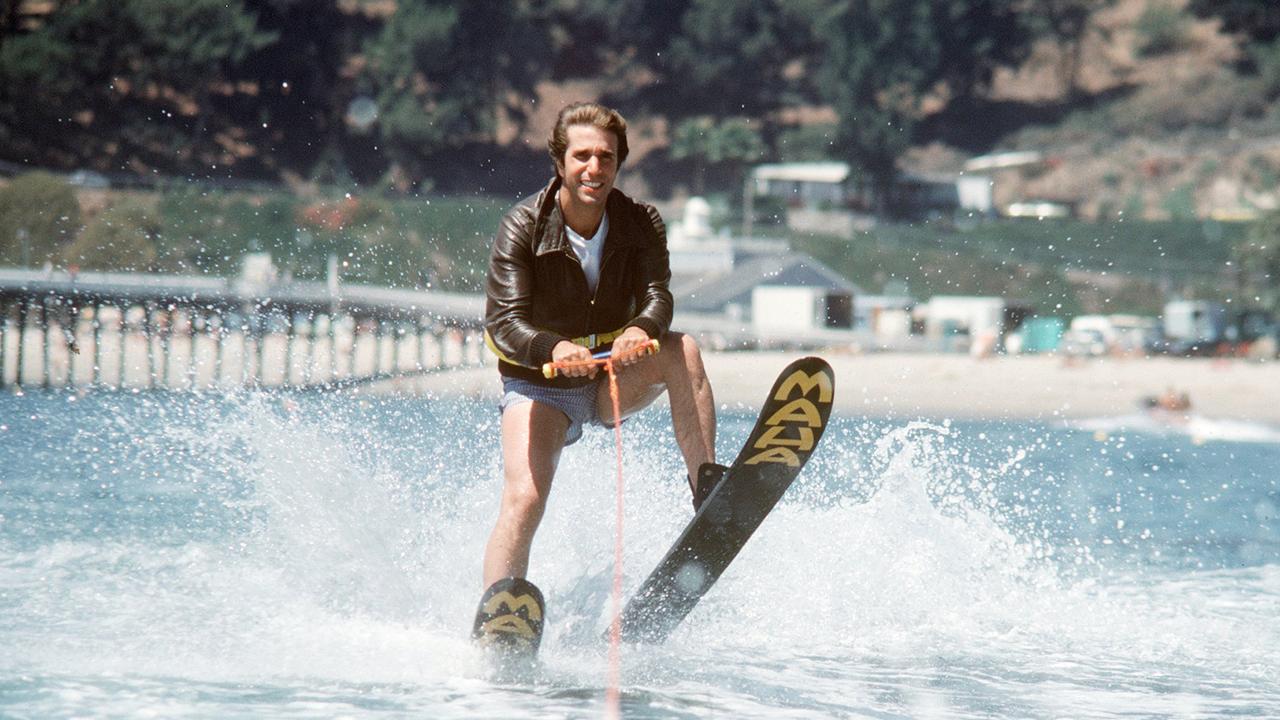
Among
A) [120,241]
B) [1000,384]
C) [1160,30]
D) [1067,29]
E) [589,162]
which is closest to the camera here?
[589,162]

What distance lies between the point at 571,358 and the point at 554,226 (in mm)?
501

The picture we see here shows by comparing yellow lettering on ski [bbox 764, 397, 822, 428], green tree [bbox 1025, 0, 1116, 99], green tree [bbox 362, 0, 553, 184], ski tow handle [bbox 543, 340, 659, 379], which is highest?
green tree [bbox 1025, 0, 1116, 99]

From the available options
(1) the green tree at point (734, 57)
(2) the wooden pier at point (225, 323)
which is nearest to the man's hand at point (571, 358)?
(2) the wooden pier at point (225, 323)

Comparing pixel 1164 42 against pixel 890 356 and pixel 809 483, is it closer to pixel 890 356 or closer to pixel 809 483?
pixel 890 356

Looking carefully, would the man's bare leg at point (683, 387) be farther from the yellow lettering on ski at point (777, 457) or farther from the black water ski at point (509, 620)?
the black water ski at point (509, 620)

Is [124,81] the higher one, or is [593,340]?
[124,81]

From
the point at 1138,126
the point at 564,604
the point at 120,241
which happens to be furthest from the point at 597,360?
the point at 1138,126

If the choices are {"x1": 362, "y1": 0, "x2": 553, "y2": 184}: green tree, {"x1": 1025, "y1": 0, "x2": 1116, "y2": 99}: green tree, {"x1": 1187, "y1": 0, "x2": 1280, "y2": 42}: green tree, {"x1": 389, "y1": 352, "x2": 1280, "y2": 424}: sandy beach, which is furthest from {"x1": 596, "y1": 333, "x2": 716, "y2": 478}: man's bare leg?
{"x1": 1187, "y1": 0, "x2": 1280, "y2": 42}: green tree

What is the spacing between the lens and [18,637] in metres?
5.63

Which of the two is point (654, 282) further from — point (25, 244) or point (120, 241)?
point (120, 241)

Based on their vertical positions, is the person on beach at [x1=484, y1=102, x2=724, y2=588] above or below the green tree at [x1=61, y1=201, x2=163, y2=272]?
below

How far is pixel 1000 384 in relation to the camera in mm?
40969

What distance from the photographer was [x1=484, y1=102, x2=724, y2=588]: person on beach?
17.5ft

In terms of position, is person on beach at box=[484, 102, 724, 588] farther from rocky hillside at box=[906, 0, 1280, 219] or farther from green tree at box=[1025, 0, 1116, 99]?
green tree at box=[1025, 0, 1116, 99]
